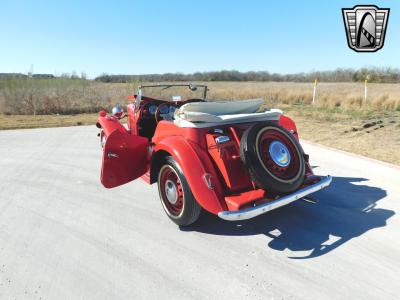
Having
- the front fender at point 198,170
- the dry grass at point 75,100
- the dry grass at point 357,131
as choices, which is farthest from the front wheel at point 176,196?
the dry grass at point 75,100

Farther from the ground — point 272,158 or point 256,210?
point 272,158

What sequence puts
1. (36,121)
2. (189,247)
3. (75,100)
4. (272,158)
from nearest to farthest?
(189,247) < (272,158) < (36,121) < (75,100)

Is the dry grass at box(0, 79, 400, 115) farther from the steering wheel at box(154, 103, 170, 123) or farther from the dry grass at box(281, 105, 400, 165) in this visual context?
the steering wheel at box(154, 103, 170, 123)

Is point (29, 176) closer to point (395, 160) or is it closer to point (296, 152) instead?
point (296, 152)

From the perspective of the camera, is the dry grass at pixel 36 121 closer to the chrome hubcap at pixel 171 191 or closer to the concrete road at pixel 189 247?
the concrete road at pixel 189 247

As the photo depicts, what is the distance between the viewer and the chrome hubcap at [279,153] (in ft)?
11.1

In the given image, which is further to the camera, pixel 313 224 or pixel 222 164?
pixel 313 224

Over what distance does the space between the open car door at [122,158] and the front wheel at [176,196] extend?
0.69 metres

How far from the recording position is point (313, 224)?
11.8 feet

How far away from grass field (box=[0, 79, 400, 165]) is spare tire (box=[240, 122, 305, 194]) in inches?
138

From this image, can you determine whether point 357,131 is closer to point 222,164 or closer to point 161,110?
point 161,110

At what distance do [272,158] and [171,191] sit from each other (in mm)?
1141

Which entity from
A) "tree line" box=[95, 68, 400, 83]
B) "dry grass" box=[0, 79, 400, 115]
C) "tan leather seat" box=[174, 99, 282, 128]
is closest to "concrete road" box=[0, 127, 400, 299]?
"tan leather seat" box=[174, 99, 282, 128]

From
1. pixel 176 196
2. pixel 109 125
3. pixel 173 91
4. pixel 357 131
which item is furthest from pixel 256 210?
pixel 357 131
